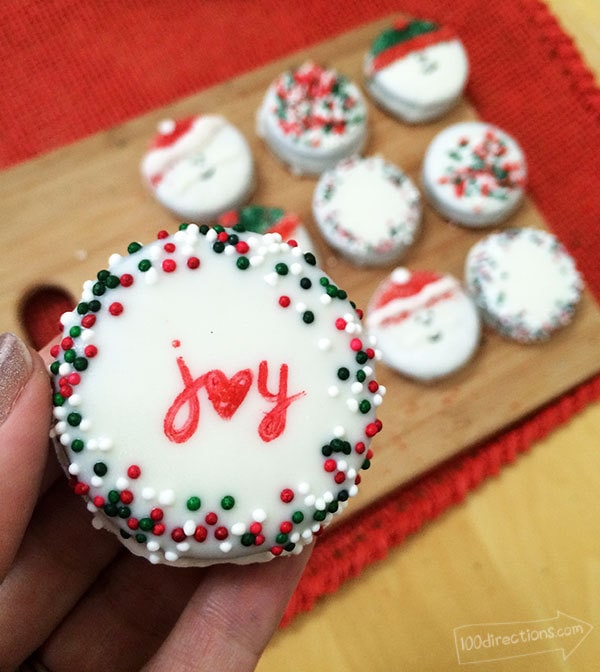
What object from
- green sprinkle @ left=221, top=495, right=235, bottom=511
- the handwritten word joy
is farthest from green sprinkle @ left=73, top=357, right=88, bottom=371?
green sprinkle @ left=221, top=495, right=235, bottom=511

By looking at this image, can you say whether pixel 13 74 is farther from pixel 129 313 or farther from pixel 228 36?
pixel 129 313

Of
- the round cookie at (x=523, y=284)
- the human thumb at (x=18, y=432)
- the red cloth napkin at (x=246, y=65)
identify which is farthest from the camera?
the red cloth napkin at (x=246, y=65)

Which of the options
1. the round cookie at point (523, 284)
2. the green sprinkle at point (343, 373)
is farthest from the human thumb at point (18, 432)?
the round cookie at point (523, 284)

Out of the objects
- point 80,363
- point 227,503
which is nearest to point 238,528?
point 227,503

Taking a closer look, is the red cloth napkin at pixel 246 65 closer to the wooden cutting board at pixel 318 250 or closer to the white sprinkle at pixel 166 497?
the wooden cutting board at pixel 318 250

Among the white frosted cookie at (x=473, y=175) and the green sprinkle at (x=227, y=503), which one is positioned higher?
the green sprinkle at (x=227, y=503)

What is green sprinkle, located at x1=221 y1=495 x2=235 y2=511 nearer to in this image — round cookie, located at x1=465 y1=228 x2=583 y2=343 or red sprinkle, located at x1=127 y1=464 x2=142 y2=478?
red sprinkle, located at x1=127 y1=464 x2=142 y2=478
